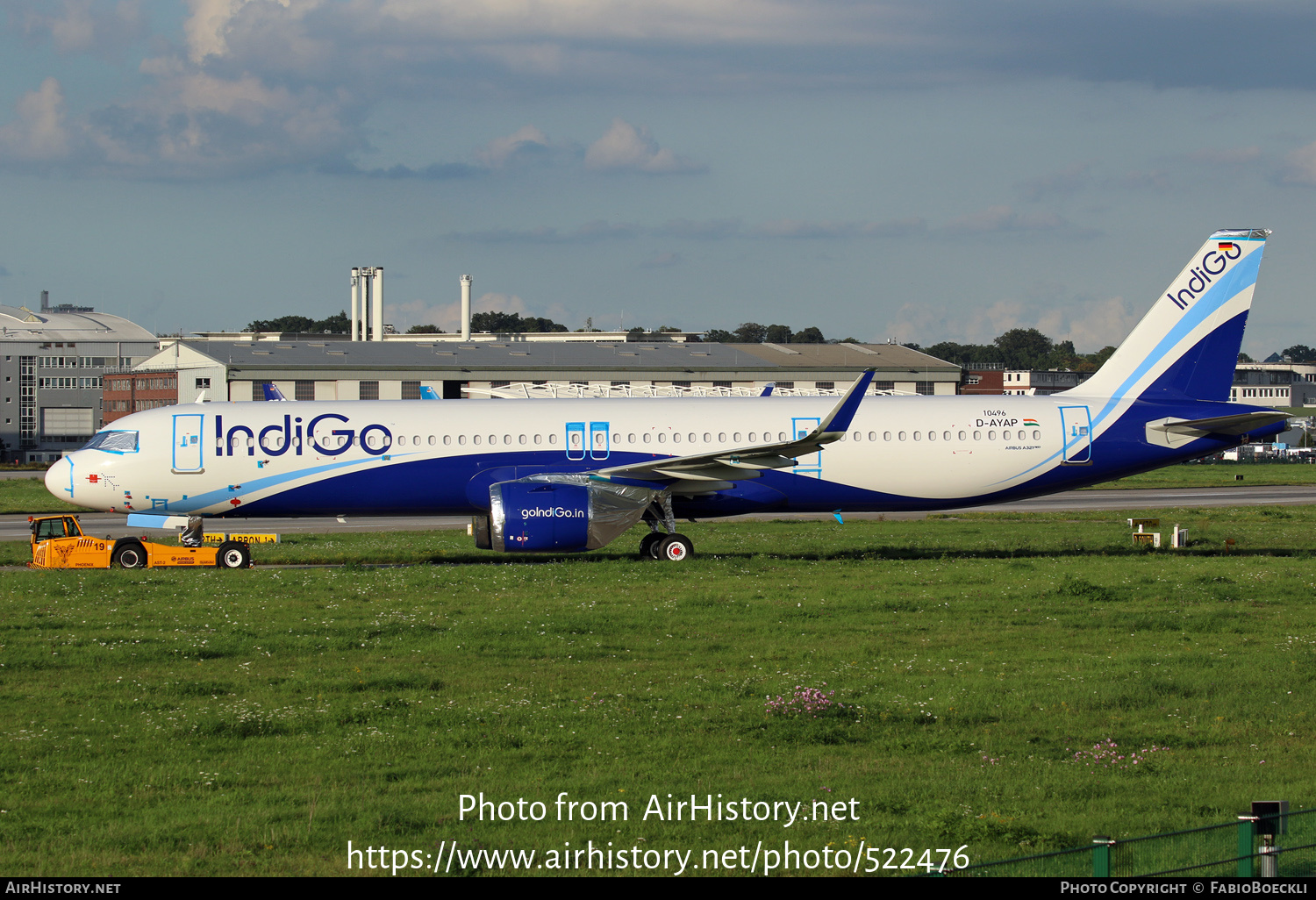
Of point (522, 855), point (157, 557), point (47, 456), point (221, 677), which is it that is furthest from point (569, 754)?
point (47, 456)

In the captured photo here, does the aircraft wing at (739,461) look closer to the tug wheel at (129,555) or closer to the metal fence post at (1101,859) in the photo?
the tug wheel at (129,555)

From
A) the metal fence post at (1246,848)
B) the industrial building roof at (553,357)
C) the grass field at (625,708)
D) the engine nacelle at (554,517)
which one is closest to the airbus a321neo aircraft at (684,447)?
the engine nacelle at (554,517)

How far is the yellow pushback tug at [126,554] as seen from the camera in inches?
1069

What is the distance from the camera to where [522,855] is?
345 inches

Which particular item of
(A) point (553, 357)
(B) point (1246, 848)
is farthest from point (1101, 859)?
(A) point (553, 357)

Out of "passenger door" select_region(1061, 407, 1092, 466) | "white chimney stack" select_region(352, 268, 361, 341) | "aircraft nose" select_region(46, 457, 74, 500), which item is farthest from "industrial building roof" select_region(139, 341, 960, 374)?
"passenger door" select_region(1061, 407, 1092, 466)

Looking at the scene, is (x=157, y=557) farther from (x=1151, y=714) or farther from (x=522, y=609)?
(x=1151, y=714)

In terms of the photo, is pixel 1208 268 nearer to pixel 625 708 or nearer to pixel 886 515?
pixel 886 515

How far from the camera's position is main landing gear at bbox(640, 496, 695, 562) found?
94.0 feet

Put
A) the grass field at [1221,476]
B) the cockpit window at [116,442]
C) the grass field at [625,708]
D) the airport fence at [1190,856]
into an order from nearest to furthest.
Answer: the airport fence at [1190,856]
the grass field at [625,708]
the cockpit window at [116,442]
the grass field at [1221,476]

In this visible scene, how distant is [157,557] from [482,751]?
18.5 metres

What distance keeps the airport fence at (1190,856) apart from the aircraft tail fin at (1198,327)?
970 inches

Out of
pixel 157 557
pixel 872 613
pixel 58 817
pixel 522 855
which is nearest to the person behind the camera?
pixel 522 855

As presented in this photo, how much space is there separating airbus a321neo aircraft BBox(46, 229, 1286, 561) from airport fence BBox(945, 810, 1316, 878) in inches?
802
